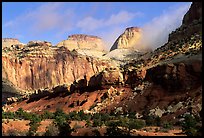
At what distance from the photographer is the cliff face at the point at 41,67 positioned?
311ft

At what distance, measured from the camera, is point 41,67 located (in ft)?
320

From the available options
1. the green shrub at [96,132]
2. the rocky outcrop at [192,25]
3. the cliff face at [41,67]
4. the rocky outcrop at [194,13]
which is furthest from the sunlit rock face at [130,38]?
the green shrub at [96,132]

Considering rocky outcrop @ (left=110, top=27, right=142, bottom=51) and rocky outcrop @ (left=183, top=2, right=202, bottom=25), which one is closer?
rocky outcrop @ (left=183, top=2, right=202, bottom=25)

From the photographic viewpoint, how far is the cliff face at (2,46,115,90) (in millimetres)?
94750

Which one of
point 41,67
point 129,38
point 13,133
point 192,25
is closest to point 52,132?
point 13,133

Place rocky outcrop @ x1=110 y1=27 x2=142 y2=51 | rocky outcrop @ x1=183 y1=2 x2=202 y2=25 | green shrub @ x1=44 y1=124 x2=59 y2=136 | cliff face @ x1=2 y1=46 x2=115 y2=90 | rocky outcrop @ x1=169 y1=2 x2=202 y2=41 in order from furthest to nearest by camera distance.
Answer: rocky outcrop @ x1=110 y1=27 x2=142 y2=51, cliff face @ x1=2 y1=46 x2=115 y2=90, rocky outcrop @ x1=183 y1=2 x2=202 y2=25, rocky outcrop @ x1=169 y1=2 x2=202 y2=41, green shrub @ x1=44 y1=124 x2=59 y2=136

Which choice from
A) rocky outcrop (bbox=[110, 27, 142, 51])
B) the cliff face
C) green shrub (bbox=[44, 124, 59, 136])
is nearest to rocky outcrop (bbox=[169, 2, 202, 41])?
green shrub (bbox=[44, 124, 59, 136])

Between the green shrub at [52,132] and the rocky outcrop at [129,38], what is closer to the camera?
the green shrub at [52,132]

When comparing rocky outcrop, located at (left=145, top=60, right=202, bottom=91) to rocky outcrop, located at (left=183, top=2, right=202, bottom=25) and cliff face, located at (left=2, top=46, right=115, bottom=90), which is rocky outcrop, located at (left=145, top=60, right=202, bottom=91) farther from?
cliff face, located at (left=2, top=46, right=115, bottom=90)

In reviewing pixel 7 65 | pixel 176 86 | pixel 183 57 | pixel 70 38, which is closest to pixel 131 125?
pixel 176 86

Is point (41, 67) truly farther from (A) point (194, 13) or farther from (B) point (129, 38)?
(B) point (129, 38)

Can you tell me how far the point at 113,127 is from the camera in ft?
62.7

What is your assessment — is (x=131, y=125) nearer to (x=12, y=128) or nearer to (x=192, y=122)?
(x=192, y=122)

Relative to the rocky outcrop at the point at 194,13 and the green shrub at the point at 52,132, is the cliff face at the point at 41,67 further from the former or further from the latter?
the green shrub at the point at 52,132
